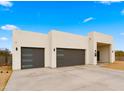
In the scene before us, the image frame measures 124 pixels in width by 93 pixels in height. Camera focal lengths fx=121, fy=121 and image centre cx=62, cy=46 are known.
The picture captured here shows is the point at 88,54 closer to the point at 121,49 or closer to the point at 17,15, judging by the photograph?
the point at 17,15

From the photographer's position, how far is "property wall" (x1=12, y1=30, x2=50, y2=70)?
10945mm

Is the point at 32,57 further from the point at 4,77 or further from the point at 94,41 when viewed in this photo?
the point at 94,41

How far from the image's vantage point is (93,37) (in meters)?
15.7

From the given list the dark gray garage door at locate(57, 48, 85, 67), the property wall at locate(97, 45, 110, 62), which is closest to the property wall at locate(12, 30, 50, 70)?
the dark gray garage door at locate(57, 48, 85, 67)

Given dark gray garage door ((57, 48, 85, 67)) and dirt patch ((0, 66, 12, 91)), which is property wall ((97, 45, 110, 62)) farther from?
dirt patch ((0, 66, 12, 91))

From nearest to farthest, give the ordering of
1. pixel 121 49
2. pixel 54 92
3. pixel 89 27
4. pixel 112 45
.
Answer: pixel 54 92 → pixel 89 27 → pixel 112 45 → pixel 121 49

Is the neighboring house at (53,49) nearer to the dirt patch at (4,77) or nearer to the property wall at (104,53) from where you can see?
the dirt patch at (4,77)

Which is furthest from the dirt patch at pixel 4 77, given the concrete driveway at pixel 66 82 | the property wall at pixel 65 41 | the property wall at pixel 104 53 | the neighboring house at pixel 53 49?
the property wall at pixel 104 53

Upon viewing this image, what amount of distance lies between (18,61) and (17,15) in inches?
193

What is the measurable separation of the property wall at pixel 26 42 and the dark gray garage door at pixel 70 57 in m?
1.36

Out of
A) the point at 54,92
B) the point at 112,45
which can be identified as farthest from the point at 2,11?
the point at 112,45

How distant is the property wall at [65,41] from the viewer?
12539 mm

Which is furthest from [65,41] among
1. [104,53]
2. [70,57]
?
[104,53]

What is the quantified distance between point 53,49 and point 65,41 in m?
1.96
